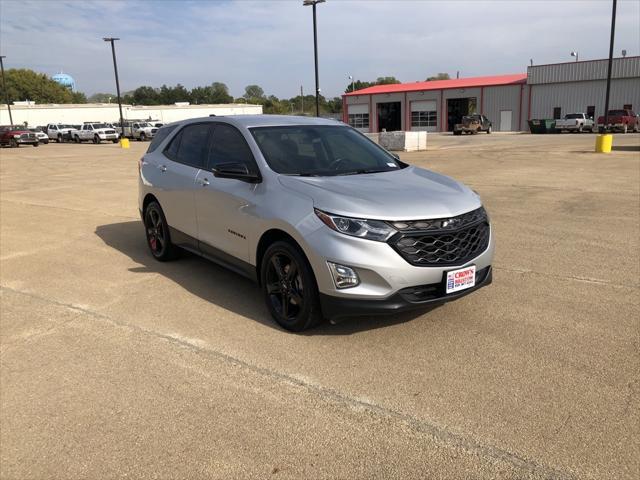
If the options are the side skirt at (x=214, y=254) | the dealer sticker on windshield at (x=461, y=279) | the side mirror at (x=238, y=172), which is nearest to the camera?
the dealer sticker on windshield at (x=461, y=279)

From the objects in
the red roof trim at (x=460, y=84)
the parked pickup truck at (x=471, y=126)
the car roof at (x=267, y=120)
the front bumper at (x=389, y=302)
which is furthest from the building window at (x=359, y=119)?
the front bumper at (x=389, y=302)

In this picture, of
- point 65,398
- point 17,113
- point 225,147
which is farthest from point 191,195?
point 17,113

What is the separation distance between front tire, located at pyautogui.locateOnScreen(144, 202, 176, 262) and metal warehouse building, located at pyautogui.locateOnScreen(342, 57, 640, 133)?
170 feet

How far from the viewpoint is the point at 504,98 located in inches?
2189

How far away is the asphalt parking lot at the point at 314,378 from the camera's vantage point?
283 cm

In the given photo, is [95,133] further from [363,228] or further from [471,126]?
[363,228]

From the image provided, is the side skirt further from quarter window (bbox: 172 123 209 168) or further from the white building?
the white building

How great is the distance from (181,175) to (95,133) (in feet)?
156

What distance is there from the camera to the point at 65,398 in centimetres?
356

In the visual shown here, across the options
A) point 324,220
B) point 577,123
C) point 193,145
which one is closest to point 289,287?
point 324,220

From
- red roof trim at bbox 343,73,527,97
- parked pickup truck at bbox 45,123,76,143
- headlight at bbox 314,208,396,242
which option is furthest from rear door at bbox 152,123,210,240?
red roof trim at bbox 343,73,527,97

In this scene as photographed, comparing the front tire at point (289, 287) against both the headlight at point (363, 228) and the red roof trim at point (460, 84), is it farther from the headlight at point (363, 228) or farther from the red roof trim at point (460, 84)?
the red roof trim at point (460, 84)

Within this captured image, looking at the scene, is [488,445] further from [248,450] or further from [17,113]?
[17,113]

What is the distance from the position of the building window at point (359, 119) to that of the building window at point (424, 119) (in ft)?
22.3
